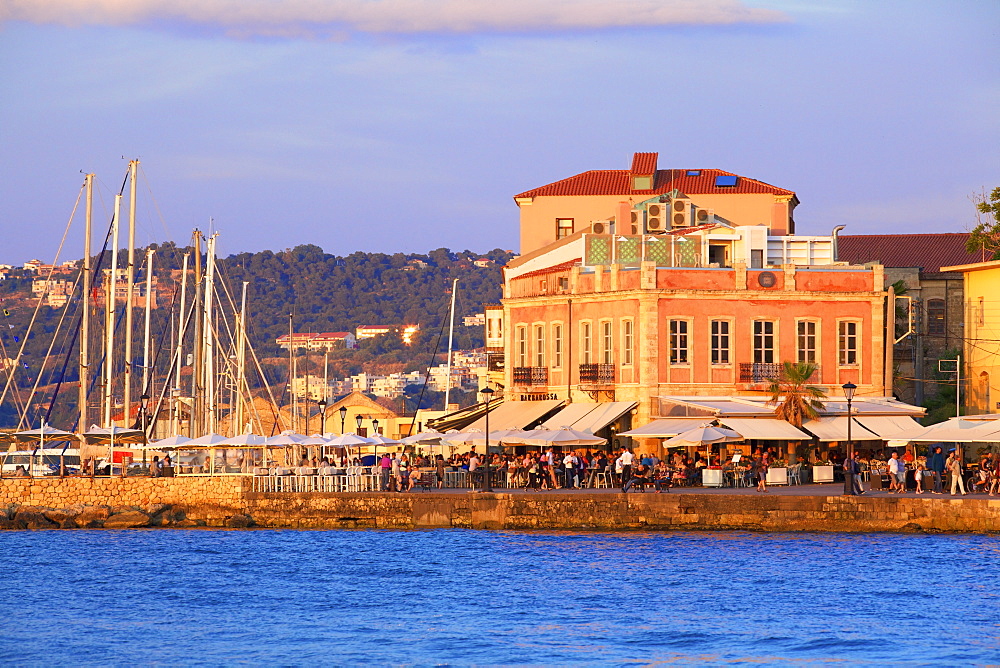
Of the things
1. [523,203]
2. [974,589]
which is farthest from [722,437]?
[523,203]

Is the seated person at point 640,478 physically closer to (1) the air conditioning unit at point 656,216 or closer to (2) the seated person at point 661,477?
(2) the seated person at point 661,477

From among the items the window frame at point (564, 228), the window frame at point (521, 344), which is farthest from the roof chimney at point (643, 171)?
the window frame at point (521, 344)

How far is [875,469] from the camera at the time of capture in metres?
47.4

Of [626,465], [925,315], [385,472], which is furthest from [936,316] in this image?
[385,472]

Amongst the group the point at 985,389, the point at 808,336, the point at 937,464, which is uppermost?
the point at 808,336

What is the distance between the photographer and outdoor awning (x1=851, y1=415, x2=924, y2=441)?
4966cm

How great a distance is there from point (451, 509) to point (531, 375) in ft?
36.1

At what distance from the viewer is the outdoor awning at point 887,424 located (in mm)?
49656

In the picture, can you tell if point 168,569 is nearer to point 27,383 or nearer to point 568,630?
point 568,630

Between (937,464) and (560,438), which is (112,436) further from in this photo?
(937,464)

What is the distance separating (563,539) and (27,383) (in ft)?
385

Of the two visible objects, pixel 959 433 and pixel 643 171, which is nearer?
pixel 959 433

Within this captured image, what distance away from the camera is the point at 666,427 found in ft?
163

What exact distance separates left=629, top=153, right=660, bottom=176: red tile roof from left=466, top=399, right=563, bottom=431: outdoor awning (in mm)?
18709
